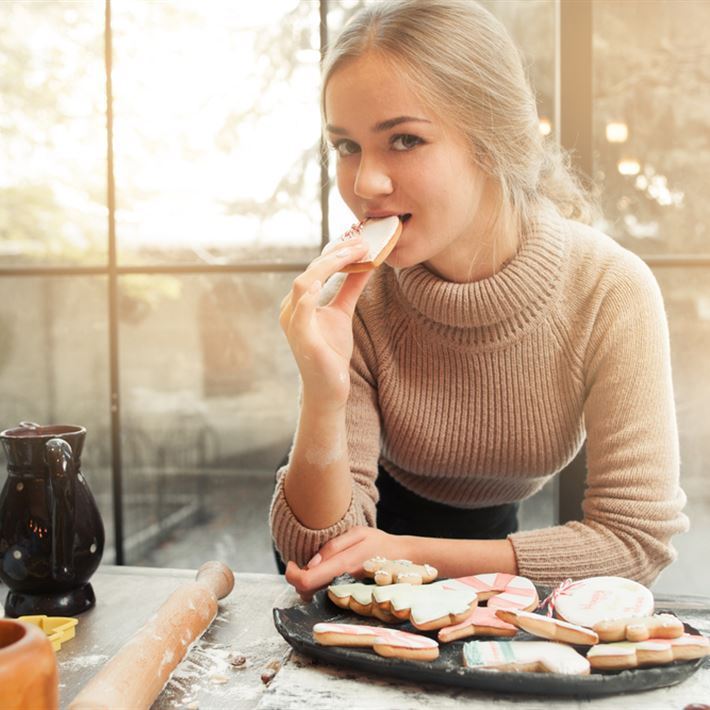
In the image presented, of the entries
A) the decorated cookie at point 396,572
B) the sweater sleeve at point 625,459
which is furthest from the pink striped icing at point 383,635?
the sweater sleeve at point 625,459

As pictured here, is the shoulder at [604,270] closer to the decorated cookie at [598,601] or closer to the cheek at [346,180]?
the cheek at [346,180]

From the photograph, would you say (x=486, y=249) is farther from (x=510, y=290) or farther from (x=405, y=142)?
(x=405, y=142)

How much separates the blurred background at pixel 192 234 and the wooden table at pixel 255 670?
3.75 ft

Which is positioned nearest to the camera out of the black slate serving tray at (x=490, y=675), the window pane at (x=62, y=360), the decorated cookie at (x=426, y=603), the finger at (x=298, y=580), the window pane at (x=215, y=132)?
the black slate serving tray at (x=490, y=675)

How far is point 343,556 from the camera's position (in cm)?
109

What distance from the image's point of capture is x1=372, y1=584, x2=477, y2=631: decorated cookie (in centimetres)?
82

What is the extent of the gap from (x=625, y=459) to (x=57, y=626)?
75 cm

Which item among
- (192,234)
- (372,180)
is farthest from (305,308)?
(192,234)

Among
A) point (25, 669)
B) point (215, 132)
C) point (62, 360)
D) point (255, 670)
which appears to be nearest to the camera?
point (25, 669)

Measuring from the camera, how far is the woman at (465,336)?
116 cm

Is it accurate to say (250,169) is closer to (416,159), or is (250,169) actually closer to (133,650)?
(416,159)

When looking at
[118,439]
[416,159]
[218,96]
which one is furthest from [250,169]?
[416,159]

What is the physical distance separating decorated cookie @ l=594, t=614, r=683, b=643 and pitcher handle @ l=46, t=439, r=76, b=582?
61cm

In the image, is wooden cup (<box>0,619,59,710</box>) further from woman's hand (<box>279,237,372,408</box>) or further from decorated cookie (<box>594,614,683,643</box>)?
woman's hand (<box>279,237,372,408</box>)
